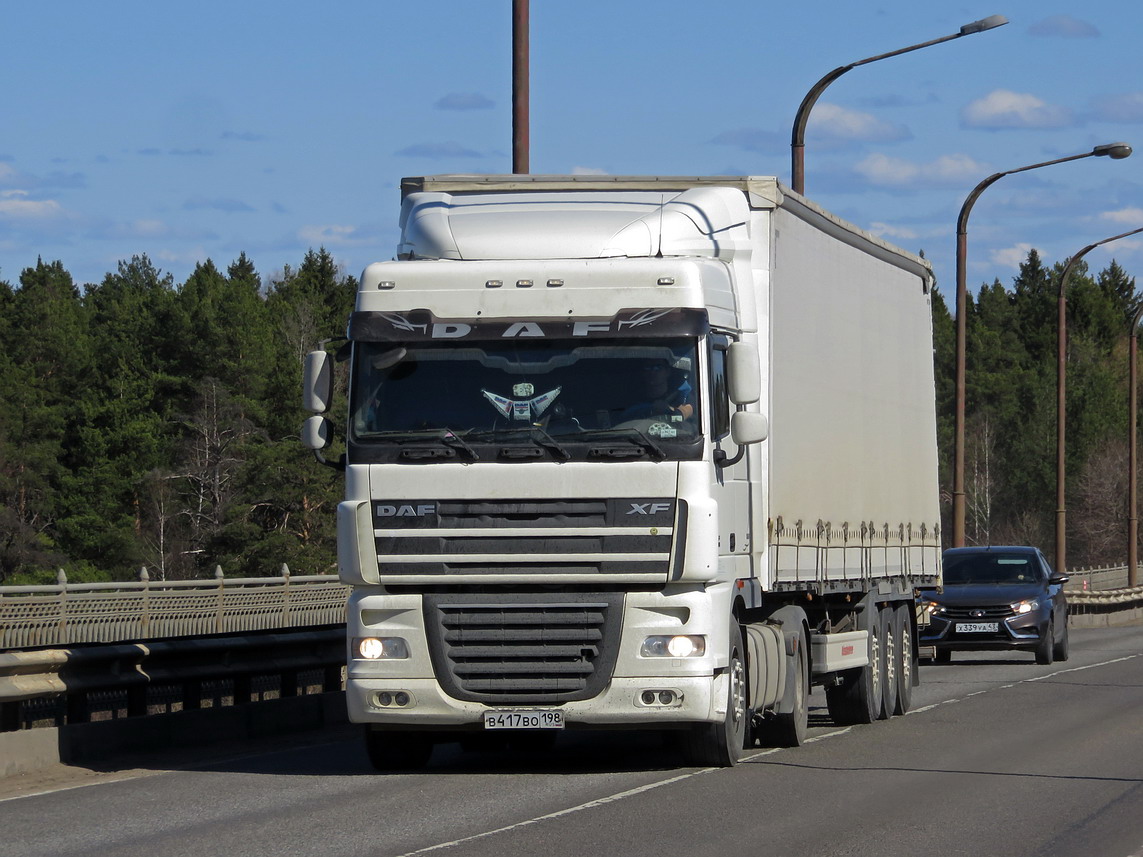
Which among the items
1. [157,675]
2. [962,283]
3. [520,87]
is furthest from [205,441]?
[157,675]

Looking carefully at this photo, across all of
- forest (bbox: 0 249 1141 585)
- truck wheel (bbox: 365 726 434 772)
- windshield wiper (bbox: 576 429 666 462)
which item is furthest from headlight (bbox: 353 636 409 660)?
forest (bbox: 0 249 1141 585)

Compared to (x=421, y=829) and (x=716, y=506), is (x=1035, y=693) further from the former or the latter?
(x=421, y=829)

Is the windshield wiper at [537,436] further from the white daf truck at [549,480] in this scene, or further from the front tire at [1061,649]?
the front tire at [1061,649]

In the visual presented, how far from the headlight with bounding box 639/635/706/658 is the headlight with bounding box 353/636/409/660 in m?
1.51

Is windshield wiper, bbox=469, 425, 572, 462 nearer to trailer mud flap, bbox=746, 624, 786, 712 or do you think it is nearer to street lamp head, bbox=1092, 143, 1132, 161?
trailer mud flap, bbox=746, 624, 786, 712

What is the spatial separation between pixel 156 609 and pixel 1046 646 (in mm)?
15112

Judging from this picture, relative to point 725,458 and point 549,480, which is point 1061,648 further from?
point 549,480

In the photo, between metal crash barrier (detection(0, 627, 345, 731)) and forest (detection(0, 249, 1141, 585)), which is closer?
metal crash barrier (detection(0, 627, 345, 731))

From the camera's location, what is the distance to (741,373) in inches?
501

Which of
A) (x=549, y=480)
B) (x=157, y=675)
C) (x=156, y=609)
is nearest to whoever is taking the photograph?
(x=549, y=480)

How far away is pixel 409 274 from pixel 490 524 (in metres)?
1.78

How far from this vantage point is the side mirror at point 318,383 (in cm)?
1291

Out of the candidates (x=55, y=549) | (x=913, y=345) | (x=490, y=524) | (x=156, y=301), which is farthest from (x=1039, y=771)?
(x=156, y=301)

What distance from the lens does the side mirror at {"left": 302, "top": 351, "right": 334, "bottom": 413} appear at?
12914mm
